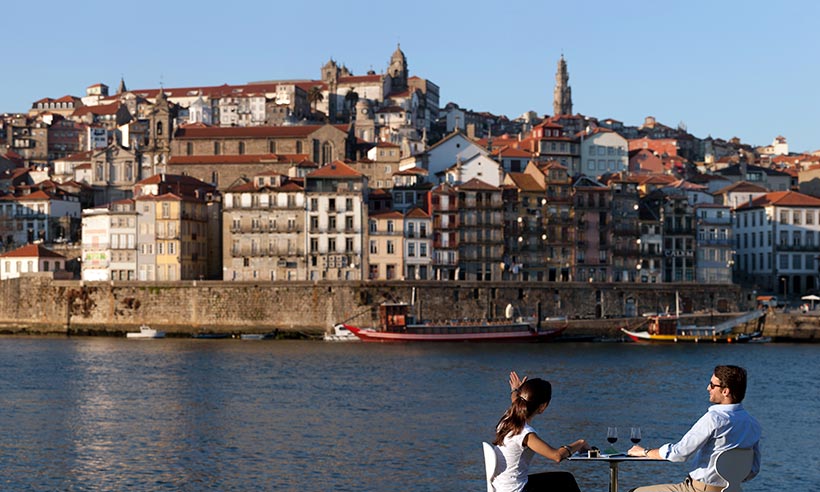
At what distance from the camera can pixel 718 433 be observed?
11453 millimetres

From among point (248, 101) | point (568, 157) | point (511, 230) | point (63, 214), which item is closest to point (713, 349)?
point (511, 230)

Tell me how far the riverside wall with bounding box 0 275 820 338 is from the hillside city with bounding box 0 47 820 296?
3749 millimetres

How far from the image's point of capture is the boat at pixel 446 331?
270 feet

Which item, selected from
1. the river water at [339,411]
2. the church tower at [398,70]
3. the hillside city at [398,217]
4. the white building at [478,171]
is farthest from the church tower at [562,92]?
the river water at [339,411]

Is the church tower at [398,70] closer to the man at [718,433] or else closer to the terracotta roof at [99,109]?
the terracotta roof at [99,109]

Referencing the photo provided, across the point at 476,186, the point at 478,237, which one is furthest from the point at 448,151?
the point at 478,237

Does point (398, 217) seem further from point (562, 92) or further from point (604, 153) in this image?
point (562, 92)

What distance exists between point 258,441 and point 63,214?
267 ft

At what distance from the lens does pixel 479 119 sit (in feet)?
581

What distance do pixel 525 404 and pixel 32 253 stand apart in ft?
293

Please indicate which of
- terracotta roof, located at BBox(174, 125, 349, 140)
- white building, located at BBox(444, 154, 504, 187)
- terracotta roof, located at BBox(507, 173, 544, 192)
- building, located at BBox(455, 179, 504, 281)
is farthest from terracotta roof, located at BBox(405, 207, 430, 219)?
terracotta roof, located at BBox(174, 125, 349, 140)

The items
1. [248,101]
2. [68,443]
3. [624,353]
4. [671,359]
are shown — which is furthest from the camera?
[248,101]

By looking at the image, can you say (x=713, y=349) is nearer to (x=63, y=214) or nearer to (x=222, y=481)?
(x=222, y=481)

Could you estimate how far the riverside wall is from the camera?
284 feet
